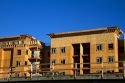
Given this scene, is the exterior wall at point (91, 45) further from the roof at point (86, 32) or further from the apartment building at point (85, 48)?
the roof at point (86, 32)

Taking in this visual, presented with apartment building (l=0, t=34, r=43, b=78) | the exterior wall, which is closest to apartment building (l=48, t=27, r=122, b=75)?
the exterior wall

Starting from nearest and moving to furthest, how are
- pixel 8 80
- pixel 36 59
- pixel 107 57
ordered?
pixel 8 80, pixel 107 57, pixel 36 59

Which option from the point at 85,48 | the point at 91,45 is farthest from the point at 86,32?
the point at 85,48

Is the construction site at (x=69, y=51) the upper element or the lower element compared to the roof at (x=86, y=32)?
lower

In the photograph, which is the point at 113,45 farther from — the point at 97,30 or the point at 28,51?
the point at 28,51

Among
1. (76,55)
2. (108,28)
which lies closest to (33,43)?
(76,55)

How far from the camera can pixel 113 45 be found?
7688 centimetres

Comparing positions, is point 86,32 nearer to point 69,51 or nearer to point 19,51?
point 69,51

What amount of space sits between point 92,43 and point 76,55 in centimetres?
516

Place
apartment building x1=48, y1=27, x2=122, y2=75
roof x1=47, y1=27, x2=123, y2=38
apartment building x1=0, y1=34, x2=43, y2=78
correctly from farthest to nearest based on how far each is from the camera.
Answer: apartment building x1=0, y1=34, x2=43, y2=78, roof x1=47, y1=27, x2=123, y2=38, apartment building x1=48, y1=27, x2=122, y2=75

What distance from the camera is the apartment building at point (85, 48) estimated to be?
77062 mm

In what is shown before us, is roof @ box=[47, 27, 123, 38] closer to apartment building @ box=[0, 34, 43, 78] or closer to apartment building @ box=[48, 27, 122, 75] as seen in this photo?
apartment building @ box=[48, 27, 122, 75]

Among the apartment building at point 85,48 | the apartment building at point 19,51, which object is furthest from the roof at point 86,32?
the apartment building at point 19,51

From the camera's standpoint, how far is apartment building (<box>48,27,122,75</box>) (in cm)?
7706
